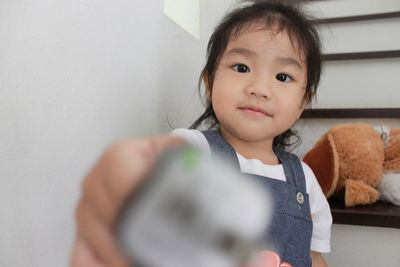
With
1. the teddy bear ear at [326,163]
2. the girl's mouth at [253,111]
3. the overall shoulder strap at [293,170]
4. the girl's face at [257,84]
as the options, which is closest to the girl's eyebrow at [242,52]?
the girl's face at [257,84]

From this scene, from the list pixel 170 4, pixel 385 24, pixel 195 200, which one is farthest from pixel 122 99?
pixel 385 24

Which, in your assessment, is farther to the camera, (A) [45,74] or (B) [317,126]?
(B) [317,126]

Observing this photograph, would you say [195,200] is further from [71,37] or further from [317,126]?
[317,126]

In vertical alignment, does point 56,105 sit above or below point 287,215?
above

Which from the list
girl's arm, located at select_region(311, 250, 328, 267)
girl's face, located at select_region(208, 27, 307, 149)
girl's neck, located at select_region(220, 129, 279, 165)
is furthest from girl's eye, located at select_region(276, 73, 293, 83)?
girl's arm, located at select_region(311, 250, 328, 267)

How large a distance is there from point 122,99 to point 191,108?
499 millimetres

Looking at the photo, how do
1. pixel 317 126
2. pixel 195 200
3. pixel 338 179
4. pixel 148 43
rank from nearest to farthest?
pixel 195 200
pixel 148 43
pixel 338 179
pixel 317 126

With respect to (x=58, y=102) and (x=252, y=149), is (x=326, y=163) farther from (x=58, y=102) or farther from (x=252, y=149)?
(x=58, y=102)

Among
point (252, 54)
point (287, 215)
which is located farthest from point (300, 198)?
point (252, 54)

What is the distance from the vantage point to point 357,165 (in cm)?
106

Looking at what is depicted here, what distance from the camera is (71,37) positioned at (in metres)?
0.59

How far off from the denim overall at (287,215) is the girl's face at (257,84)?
0.06m

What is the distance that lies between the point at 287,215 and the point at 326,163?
35 cm

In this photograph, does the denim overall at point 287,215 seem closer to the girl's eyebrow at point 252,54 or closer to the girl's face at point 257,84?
the girl's face at point 257,84
